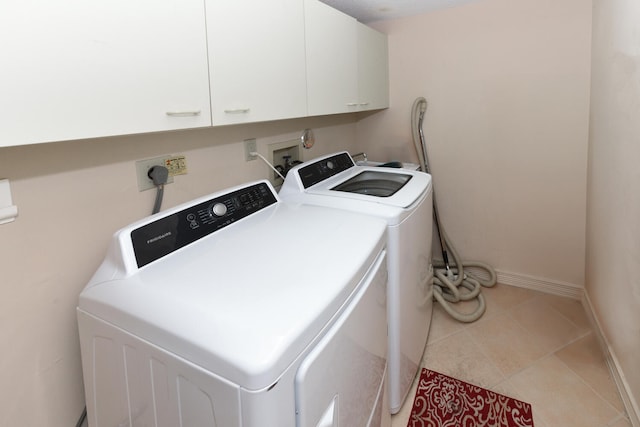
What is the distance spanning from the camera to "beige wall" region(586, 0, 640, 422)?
4.92 ft

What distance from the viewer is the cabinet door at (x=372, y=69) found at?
7.48ft

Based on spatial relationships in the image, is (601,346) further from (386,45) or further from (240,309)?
(386,45)

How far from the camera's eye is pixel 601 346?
2004 mm

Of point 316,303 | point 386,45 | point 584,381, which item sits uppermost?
point 386,45

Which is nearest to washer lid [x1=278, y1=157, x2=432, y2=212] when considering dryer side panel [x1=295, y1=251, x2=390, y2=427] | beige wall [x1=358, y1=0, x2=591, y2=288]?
dryer side panel [x1=295, y1=251, x2=390, y2=427]

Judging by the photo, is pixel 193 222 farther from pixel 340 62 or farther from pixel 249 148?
pixel 340 62

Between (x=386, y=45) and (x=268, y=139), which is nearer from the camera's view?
(x=268, y=139)

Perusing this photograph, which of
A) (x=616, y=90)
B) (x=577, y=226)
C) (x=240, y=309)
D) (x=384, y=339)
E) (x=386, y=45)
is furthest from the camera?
(x=386, y=45)

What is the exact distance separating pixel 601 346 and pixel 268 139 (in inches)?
83.8

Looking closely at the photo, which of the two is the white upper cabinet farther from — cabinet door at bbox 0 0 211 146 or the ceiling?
cabinet door at bbox 0 0 211 146

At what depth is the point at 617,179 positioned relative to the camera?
171cm

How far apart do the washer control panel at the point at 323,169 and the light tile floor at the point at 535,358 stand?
1.14 meters

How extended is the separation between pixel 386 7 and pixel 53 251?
7.50 ft

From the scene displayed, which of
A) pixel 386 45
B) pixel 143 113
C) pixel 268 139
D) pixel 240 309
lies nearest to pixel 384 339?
pixel 240 309
